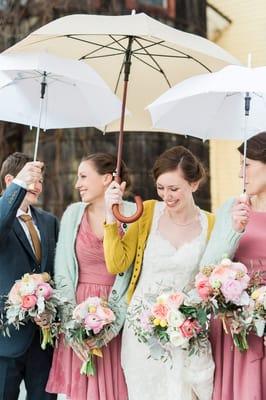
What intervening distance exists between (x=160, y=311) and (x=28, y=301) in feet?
2.16

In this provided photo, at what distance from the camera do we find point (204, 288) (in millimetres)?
2746

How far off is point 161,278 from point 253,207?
59cm

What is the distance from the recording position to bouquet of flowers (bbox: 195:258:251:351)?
2.71m

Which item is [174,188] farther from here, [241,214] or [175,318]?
[175,318]

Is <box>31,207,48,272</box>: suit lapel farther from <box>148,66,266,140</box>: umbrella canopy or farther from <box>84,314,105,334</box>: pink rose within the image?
<box>148,66,266,140</box>: umbrella canopy

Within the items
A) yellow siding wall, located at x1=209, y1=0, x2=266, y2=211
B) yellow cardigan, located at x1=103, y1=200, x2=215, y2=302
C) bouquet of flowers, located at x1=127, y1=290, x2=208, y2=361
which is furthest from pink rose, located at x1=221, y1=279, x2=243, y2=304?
yellow siding wall, located at x1=209, y1=0, x2=266, y2=211

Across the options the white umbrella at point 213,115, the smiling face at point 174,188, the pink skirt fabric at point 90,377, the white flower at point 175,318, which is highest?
the white umbrella at point 213,115

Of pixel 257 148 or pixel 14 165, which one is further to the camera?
pixel 14 165

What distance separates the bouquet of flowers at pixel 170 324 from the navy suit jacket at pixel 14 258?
0.65m

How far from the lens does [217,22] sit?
8.55 metres

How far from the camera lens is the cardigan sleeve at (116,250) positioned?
3.03 metres

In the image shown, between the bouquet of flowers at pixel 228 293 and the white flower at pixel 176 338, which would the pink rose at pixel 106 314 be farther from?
the bouquet of flowers at pixel 228 293

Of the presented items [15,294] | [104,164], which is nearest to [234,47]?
[104,164]

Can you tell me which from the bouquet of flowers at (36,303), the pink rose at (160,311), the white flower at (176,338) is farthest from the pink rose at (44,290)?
the white flower at (176,338)
